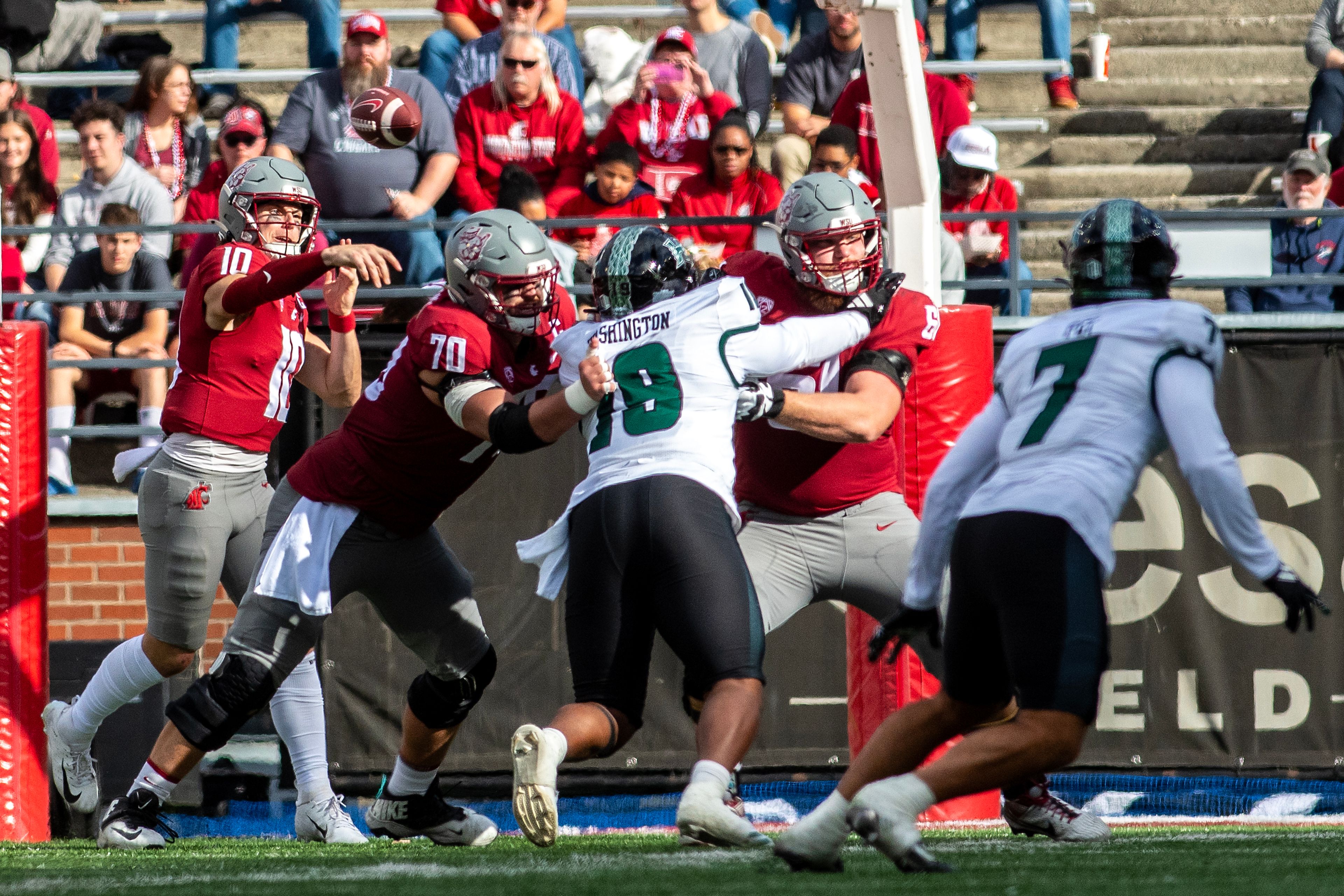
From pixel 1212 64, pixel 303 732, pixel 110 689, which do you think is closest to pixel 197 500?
pixel 110 689

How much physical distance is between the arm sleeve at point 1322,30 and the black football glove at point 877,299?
Result: 18.6 feet

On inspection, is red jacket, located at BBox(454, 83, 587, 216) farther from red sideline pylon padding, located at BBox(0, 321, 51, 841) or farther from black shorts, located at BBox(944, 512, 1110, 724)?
black shorts, located at BBox(944, 512, 1110, 724)

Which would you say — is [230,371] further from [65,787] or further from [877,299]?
[877,299]

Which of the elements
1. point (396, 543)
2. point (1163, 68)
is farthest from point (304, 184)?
point (1163, 68)

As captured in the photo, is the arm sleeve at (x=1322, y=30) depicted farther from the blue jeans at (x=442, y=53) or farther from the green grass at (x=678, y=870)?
the green grass at (x=678, y=870)

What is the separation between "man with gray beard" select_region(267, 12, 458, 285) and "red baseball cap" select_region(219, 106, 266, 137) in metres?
0.12

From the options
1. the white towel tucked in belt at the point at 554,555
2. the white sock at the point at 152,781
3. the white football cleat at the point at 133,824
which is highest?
the white towel tucked in belt at the point at 554,555

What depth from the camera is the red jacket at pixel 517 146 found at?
827 centimetres

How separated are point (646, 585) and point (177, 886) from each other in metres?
1.27

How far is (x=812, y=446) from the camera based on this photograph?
16.6ft

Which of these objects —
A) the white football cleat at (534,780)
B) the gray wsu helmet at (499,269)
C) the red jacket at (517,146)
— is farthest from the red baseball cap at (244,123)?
the white football cleat at (534,780)

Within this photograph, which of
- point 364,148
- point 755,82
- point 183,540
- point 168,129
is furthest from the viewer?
point 755,82

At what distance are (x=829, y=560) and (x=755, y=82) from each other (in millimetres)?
4632

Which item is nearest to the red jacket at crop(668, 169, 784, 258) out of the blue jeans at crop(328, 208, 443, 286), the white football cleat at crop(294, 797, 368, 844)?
the blue jeans at crop(328, 208, 443, 286)
